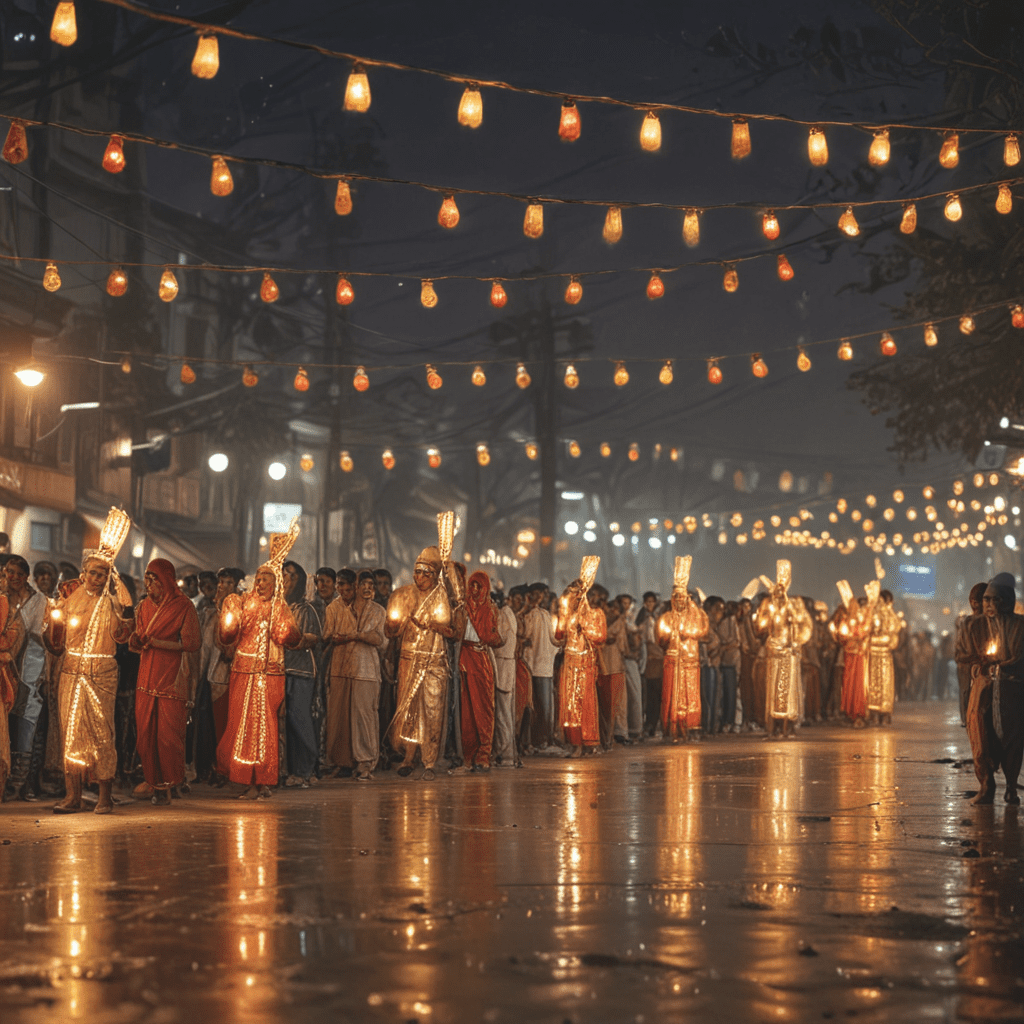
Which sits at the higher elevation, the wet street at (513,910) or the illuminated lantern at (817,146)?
the illuminated lantern at (817,146)

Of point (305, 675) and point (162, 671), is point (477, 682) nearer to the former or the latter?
point (305, 675)

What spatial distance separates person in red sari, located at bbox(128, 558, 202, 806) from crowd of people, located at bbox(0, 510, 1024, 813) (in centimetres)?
1

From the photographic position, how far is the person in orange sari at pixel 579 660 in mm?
16234

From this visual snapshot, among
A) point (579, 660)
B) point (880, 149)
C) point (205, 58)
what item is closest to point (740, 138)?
point (880, 149)

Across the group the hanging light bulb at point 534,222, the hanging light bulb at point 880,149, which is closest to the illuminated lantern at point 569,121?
the hanging light bulb at point 534,222

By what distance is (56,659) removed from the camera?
37.4 ft

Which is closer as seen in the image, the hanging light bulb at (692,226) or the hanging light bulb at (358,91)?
the hanging light bulb at (358,91)

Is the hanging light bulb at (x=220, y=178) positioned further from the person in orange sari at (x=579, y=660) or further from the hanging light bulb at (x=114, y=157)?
the person in orange sari at (x=579, y=660)

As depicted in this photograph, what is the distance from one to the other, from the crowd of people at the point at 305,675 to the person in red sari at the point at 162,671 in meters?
0.01

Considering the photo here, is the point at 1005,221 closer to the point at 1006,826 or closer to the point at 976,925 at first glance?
the point at 1006,826

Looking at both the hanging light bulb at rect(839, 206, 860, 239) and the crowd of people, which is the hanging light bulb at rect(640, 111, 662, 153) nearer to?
the hanging light bulb at rect(839, 206, 860, 239)

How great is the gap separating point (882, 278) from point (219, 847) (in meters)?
21.0

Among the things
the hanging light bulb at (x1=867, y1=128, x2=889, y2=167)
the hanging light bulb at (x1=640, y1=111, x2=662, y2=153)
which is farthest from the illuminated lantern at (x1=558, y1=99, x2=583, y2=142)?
the hanging light bulb at (x1=867, y1=128, x2=889, y2=167)

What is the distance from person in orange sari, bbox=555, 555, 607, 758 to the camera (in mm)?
16234
